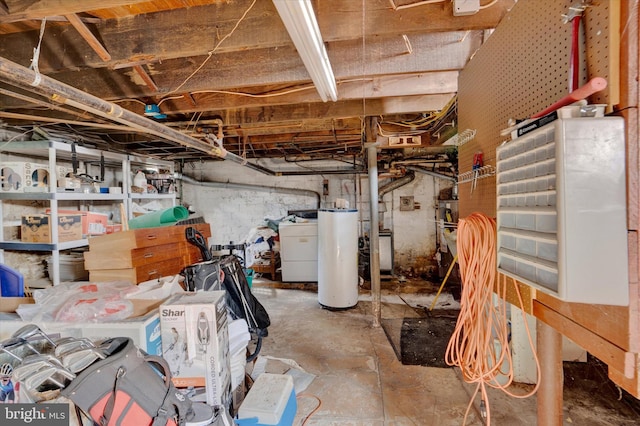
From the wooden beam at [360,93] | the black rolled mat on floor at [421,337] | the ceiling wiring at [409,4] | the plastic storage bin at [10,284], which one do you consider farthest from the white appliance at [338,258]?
the plastic storage bin at [10,284]

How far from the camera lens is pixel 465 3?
1170 mm

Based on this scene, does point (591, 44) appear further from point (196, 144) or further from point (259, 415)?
point (196, 144)

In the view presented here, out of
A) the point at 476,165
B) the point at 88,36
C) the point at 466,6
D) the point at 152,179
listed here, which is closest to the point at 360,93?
the point at 466,6

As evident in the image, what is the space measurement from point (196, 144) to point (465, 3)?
7.44ft

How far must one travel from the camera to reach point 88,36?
1.35 metres

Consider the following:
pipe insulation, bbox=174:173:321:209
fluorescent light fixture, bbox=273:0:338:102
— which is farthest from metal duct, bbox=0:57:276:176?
pipe insulation, bbox=174:173:321:209

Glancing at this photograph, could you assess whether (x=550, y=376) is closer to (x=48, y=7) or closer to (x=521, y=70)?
(x=521, y=70)

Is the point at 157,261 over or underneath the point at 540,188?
underneath

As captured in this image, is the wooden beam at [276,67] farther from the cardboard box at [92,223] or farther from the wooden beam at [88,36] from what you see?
the cardboard box at [92,223]

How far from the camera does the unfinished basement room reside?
0.67 meters

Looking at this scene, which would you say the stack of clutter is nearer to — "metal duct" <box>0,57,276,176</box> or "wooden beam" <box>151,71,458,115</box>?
"metal duct" <box>0,57,276,176</box>

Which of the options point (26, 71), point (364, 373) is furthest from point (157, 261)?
point (364, 373)

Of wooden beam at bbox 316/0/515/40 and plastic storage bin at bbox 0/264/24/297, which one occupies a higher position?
wooden beam at bbox 316/0/515/40

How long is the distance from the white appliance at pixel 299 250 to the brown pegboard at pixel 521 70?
3166 mm
